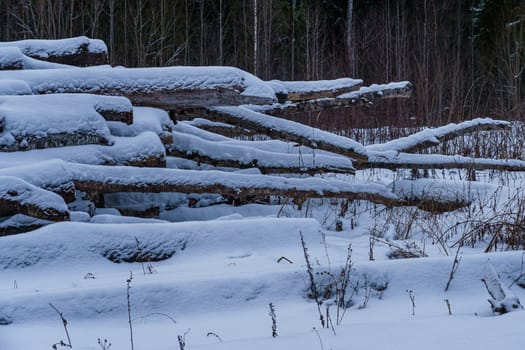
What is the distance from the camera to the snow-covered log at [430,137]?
21.6ft

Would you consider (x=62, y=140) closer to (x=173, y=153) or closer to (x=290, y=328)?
(x=173, y=153)

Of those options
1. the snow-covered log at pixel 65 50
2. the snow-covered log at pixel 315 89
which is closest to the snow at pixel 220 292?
the snow-covered log at pixel 315 89

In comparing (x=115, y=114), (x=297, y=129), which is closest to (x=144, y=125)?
(x=115, y=114)

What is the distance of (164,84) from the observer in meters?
5.22

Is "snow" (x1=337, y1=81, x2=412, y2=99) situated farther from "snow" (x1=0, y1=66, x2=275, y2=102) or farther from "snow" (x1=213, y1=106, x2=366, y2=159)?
"snow" (x1=0, y1=66, x2=275, y2=102)

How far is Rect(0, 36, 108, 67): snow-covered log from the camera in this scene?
6.34m

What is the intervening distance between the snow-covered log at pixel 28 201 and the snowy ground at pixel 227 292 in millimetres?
349

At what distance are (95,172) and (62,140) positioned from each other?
21.0 inches

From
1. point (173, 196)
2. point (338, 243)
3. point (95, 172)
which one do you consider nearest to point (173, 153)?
point (173, 196)

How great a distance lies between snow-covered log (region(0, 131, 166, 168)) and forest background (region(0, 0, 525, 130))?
558 inches

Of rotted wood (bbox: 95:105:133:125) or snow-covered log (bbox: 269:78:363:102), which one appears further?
snow-covered log (bbox: 269:78:363:102)

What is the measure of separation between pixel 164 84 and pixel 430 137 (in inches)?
141

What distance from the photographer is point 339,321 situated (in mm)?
2396

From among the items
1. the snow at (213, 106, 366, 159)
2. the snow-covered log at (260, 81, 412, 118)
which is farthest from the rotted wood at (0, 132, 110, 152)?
the snow-covered log at (260, 81, 412, 118)
